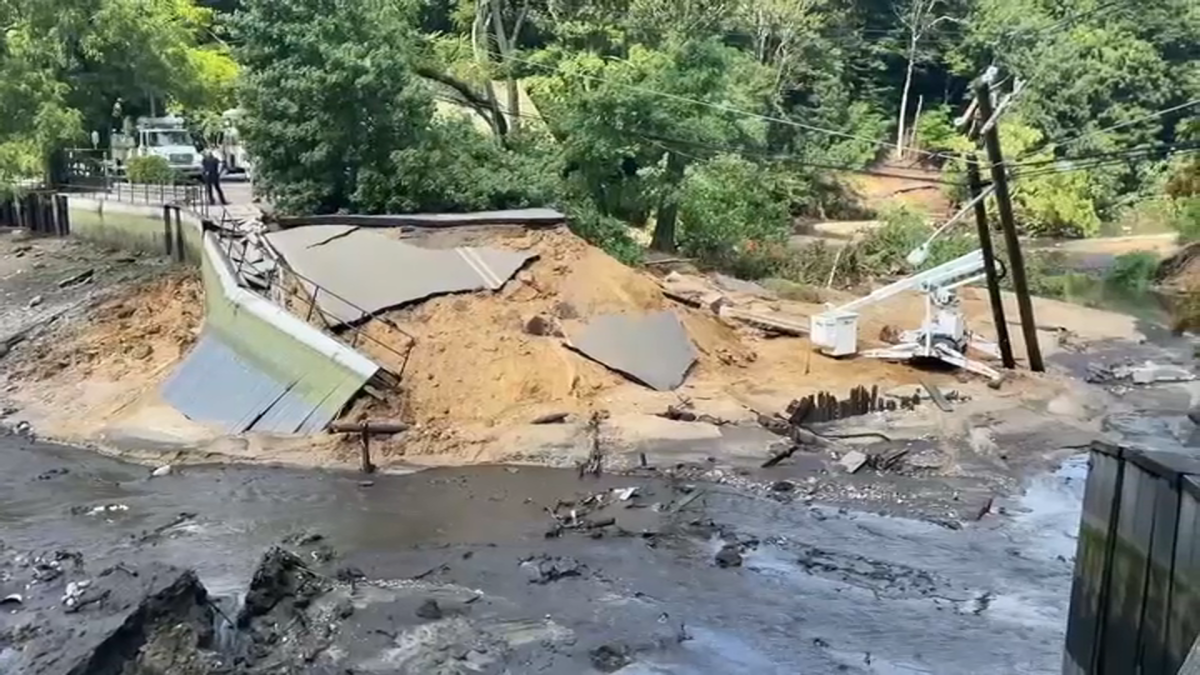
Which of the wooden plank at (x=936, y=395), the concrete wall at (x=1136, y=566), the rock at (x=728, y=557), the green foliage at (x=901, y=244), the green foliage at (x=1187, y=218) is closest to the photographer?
the concrete wall at (x=1136, y=566)

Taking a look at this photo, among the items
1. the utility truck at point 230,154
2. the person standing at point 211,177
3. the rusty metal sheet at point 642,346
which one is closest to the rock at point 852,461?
the rusty metal sheet at point 642,346

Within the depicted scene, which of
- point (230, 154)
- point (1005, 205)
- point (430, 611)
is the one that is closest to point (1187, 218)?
point (1005, 205)

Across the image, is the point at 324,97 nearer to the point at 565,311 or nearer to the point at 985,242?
the point at 565,311

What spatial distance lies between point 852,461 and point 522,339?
22.3ft

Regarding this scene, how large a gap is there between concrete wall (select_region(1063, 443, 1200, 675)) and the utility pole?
1398 centimetres

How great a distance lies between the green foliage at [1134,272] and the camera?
136 feet

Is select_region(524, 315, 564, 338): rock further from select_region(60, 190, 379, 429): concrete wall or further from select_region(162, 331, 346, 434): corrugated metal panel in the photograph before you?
select_region(162, 331, 346, 434): corrugated metal panel

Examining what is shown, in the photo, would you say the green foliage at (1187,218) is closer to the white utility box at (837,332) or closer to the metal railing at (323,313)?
the white utility box at (837,332)

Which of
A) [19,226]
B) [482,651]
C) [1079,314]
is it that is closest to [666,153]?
[1079,314]

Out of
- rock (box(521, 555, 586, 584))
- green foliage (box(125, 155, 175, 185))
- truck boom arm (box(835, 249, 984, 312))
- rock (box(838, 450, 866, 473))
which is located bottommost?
rock (box(521, 555, 586, 584))

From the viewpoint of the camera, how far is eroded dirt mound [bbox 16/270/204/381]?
24.4 meters

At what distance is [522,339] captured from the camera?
2297 centimetres

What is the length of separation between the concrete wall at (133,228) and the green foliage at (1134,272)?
30226mm

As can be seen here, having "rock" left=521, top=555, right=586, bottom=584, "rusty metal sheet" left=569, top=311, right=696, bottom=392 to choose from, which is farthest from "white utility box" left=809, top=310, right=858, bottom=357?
"rock" left=521, top=555, right=586, bottom=584
